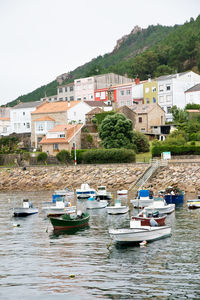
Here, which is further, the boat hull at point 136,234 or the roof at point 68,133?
the roof at point 68,133

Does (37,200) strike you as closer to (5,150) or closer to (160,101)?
(5,150)

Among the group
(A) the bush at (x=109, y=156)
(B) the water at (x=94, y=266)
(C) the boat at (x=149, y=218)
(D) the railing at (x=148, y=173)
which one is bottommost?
(B) the water at (x=94, y=266)

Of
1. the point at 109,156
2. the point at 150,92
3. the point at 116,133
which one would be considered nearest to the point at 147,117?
the point at 116,133

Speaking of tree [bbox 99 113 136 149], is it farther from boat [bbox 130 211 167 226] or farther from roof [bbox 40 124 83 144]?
boat [bbox 130 211 167 226]

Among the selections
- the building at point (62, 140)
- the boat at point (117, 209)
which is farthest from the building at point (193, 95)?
the boat at point (117, 209)

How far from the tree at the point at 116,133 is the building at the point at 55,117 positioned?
20036mm

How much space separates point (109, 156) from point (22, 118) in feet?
163

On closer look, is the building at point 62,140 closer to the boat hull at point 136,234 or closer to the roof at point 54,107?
the roof at point 54,107

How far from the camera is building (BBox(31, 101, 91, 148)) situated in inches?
4564

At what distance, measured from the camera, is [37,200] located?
6556 cm

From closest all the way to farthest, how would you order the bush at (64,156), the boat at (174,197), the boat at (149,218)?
1. the boat at (149,218)
2. the boat at (174,197)
3. the bush at (64,156)

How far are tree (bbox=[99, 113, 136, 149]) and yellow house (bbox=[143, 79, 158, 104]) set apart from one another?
40.0 metres

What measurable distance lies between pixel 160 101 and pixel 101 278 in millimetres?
111191

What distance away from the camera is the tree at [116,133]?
93312mm
